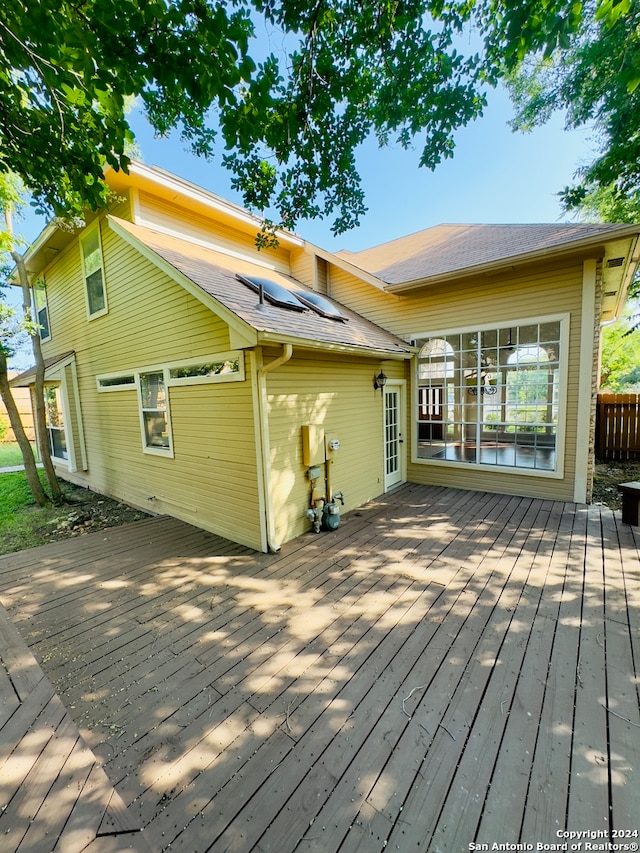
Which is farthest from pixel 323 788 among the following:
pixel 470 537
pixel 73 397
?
pixel 73 397

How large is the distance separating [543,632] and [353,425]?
12.0ft

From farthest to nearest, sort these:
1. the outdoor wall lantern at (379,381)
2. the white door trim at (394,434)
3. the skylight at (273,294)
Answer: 1. the white door trim at (394,434)
2. the outdoor wall lantern at (379,381)
3. the skylight at (273,294)

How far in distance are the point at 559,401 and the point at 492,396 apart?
3.74 ft

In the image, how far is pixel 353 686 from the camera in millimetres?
2234

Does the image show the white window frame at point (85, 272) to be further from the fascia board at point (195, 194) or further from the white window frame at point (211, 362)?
the white window frame at point (211, 362)

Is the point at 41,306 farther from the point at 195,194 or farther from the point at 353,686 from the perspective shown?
the point at 353,686

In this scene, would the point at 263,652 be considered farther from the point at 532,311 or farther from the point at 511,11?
the point at 532,311

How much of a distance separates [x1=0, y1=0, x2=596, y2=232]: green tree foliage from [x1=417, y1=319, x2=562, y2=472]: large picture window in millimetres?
3346

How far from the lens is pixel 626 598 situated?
3061mm

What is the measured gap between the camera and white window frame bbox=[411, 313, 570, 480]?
5.52 metres

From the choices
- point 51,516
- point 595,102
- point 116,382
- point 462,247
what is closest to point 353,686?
Answer: point 51,516

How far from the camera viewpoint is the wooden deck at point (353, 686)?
1533 millimetres

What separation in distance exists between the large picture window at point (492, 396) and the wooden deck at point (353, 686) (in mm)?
2354

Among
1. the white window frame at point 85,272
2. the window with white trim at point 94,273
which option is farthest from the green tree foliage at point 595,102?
the window with white trim at point 94,273
